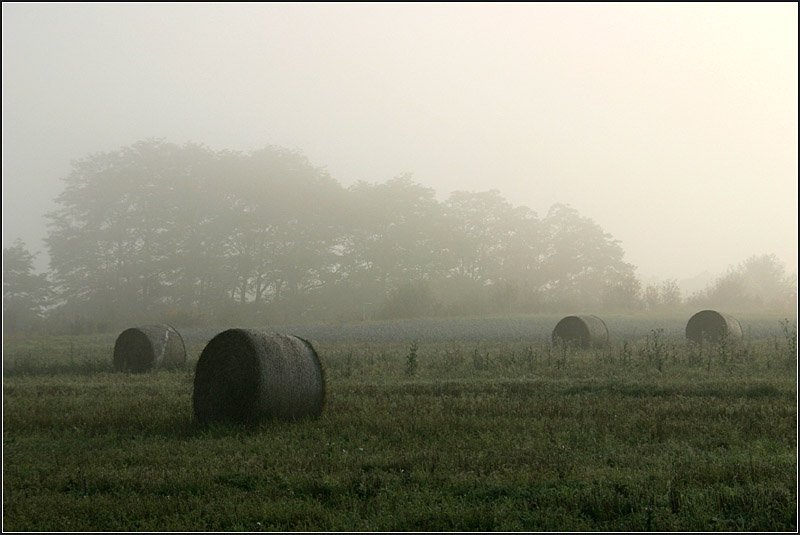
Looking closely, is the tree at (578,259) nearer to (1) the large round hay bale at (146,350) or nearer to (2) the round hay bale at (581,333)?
(2) the round hay bale at (581,333)

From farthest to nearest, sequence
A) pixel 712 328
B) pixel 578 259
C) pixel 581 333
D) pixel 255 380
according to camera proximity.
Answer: pixel 578 259, pixel 712 328, pixel 581 333, pixel 255 380

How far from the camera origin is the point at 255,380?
11.1m

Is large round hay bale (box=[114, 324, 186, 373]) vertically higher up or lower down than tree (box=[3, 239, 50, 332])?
lower down

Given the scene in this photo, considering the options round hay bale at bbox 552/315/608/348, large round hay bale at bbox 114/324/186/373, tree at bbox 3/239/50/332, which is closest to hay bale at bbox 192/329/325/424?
large round hay bale at bbox 114/324/186/373

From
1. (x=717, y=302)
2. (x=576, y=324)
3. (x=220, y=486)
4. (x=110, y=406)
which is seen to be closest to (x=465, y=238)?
(x=717, y=302)

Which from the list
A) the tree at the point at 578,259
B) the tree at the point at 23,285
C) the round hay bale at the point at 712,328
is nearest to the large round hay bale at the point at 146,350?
the round hay bale at the point at 712,328

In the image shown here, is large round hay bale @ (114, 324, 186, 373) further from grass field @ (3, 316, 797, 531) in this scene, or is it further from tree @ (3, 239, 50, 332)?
tree @ (3, 239, 50, 332)

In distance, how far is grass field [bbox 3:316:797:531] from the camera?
681 centimetres

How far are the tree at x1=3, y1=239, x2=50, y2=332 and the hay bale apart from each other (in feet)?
140

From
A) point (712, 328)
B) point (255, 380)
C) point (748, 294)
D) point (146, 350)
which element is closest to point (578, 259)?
point (748, 294)

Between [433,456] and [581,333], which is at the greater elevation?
[581,333]

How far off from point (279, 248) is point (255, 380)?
154ft

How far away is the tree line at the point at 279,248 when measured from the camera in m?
52.8

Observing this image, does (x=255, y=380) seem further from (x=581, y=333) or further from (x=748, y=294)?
(x=748, y=294)
